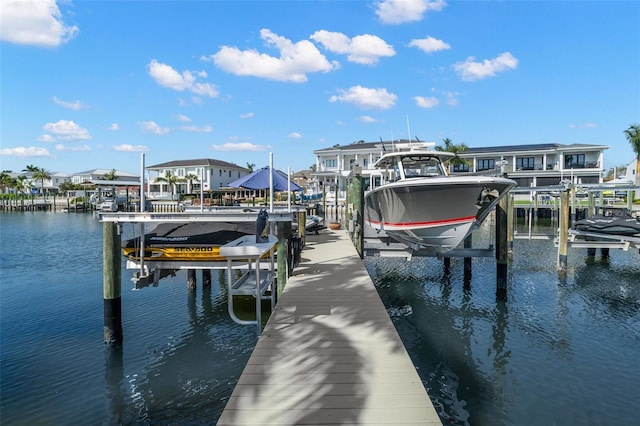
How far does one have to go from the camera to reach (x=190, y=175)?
230 ft

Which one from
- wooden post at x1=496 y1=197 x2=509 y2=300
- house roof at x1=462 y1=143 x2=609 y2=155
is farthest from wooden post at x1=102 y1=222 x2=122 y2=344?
house roof at x1=462 y1=143 x2=609 y2=155

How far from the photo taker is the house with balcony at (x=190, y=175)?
70.3m

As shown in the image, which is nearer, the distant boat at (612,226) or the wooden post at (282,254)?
the wooden post at (282,254)

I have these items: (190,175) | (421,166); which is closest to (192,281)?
(421,166)

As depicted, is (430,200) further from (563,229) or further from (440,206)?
(563,229)

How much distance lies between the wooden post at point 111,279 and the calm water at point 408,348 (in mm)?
407

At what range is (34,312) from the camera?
1196 centimetres

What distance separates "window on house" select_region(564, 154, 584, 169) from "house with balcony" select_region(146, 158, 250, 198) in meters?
52.4

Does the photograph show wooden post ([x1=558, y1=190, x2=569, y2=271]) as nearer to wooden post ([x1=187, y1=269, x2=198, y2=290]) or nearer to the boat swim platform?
the boat swim platform

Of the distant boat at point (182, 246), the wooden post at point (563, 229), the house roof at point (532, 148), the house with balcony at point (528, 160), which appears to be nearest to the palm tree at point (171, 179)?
the house with balcony at point (528, 160)

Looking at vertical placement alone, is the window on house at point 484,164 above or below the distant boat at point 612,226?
above

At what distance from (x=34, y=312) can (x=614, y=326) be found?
16.5 metres

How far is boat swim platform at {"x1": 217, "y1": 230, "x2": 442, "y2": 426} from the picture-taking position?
3592 millimetres

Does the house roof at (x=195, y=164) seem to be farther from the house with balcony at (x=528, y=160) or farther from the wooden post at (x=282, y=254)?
the wooden post at (x=282, y=254)
